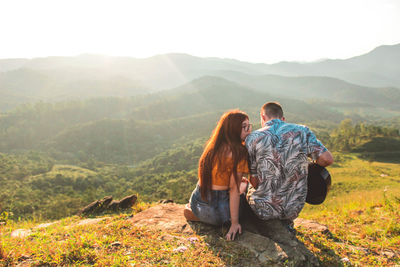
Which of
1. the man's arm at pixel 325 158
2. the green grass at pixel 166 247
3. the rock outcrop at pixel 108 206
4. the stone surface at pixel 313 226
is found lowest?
the rock outcrop at pixel 108 206

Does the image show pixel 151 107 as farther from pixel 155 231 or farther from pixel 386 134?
pixel 155 231

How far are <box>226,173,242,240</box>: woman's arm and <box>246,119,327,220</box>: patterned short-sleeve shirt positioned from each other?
344 mm

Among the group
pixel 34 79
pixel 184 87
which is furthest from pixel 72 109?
pixel 34 79

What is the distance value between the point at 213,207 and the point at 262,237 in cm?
77

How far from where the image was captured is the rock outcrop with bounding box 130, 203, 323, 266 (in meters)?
2.84

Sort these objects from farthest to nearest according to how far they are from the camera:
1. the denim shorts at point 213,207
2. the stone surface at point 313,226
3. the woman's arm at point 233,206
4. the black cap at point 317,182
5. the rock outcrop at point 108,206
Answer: the rock outcrop at point 108,206 → the stone surface at point 313,226 → the denim shorts at point 213,207 → the black cap at point 317,182 → the woman's arm at point 233,206

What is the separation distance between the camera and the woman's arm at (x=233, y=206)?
3.14m

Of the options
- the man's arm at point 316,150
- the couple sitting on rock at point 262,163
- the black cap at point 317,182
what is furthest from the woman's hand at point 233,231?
the man's arm at point 316,150

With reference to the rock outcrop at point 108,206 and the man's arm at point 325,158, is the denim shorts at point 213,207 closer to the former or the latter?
the man's arm at point 325,158

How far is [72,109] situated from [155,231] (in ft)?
385

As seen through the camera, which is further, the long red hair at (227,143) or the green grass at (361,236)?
the green grass at (361,236)

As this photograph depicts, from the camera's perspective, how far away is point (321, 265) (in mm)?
3014

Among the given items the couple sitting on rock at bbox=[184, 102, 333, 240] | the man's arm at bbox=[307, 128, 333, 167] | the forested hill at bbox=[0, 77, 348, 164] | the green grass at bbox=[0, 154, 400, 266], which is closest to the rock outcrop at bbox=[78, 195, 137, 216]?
the green grass at bbox=[0, 154, 400, 266]

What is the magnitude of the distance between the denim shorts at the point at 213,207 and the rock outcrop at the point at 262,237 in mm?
181
